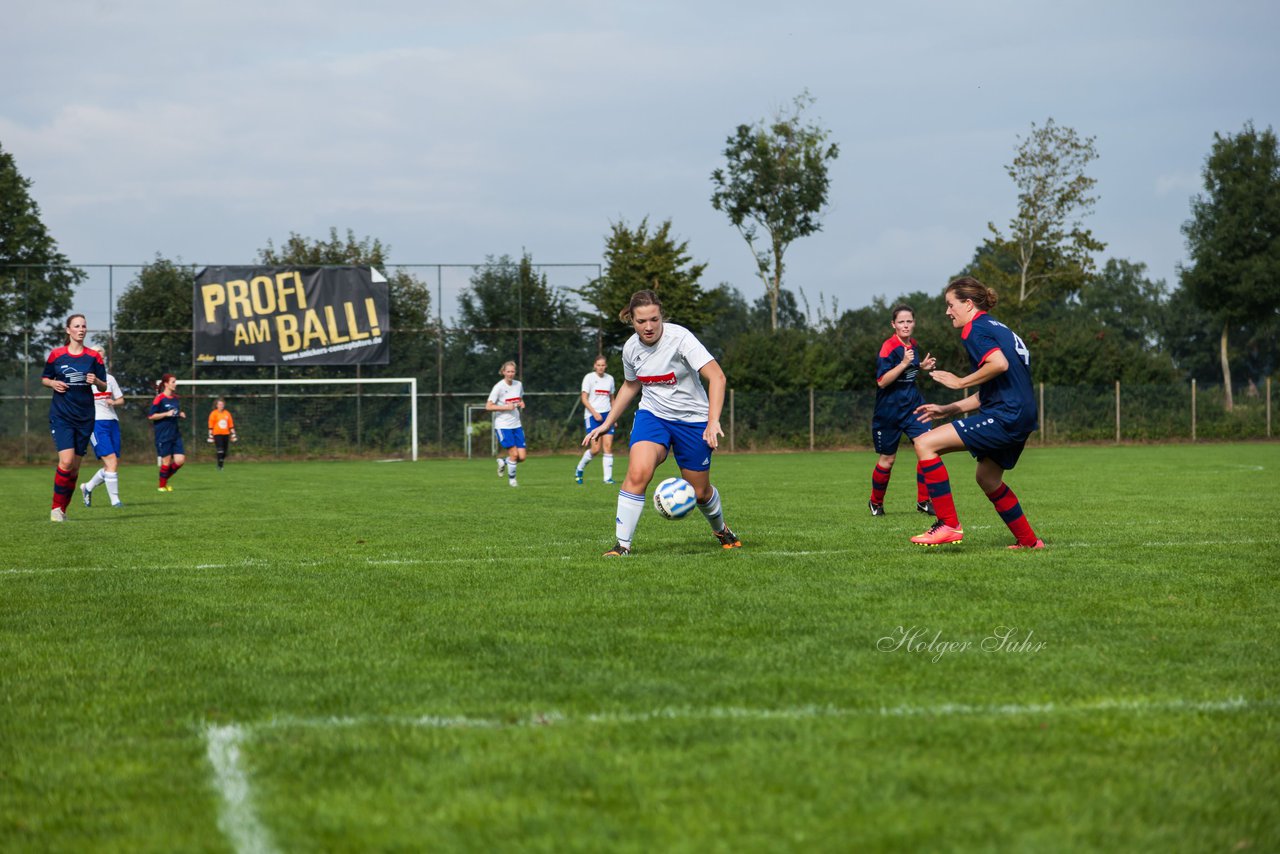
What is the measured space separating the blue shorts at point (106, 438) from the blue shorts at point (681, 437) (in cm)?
1018

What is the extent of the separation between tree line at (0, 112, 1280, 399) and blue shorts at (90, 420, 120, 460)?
18.2 m

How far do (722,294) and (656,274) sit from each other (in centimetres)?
609

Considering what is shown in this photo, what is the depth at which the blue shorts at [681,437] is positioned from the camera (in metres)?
8.95

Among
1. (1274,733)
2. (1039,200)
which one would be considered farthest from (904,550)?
(1039,200)

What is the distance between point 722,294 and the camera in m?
46.0

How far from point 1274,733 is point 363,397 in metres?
33.7

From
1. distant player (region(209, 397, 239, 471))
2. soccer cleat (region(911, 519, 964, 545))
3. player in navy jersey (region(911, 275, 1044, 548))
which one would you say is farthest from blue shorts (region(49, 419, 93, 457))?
distant player (region(209, 397, 239, 471))

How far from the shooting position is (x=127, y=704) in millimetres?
4359

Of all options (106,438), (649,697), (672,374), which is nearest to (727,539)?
(672,374)

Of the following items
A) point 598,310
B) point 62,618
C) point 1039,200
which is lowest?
point 62,618

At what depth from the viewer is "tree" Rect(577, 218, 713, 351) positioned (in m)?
40.5

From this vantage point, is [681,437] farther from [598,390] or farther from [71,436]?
[598,390]

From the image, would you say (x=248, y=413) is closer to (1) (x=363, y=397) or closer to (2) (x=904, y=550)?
(1) (x=363, y=397)

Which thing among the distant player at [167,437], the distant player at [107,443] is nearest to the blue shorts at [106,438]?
the distant player at [107,443]
